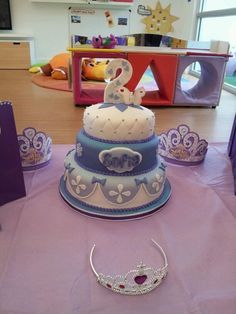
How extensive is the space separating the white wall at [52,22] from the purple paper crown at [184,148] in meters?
3.52

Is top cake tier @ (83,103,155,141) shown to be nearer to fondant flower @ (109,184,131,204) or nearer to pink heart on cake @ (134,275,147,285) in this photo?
fondant flower @ (109,184,131,204)

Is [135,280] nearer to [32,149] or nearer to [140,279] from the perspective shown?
[140,279]

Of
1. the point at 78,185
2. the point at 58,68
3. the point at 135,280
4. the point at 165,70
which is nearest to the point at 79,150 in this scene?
the point at 78,185

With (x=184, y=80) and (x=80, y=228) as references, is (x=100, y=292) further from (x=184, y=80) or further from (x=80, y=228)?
(x=184, y=80)

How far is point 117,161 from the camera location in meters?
0.99

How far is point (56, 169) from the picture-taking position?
1.37m

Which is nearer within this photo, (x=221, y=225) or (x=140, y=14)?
(x=221, y=225)

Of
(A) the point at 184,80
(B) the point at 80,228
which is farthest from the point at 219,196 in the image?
(A) the point at 184,80

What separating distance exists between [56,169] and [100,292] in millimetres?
722

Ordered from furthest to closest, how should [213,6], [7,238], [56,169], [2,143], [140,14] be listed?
1. [140,14]
2. [213,6]
3. [56,169]
4. [2,143]
5. [7,238]

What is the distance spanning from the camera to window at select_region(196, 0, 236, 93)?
360 cm

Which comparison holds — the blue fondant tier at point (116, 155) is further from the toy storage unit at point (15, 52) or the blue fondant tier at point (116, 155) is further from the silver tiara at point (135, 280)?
the toy storage unit at point (15, 52)

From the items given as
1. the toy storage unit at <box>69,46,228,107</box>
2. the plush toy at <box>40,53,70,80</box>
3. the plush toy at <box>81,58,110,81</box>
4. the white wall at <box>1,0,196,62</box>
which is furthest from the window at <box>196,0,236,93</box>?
the plush toy at <box>40,53,70,80</box>

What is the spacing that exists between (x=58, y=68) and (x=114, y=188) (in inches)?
111
